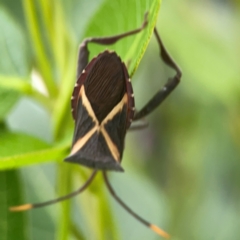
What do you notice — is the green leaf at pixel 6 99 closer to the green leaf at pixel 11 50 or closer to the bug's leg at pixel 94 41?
the green leaf at pixel 11 50

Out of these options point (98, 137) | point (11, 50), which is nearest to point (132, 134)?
point (11, 50)

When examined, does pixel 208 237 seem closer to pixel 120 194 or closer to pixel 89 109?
pixel 120 194

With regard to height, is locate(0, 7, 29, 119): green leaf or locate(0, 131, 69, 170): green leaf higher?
locate(0, 7, 29, 119): green leaf

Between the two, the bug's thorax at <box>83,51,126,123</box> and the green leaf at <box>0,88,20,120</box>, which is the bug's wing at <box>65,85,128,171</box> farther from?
the green leaf at <box>0,88,20,120</box>

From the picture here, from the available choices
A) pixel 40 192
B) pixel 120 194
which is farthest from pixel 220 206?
pixel 40 192

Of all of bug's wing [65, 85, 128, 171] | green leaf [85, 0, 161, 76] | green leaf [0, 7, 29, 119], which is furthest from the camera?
green leaf [0, 7, 29, 119]

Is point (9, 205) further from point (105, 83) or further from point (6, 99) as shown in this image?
point (105, 83)

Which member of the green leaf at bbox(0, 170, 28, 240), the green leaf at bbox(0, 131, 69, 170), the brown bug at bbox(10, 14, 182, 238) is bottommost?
the green leaf at bbox(0, 170, 28, 240)

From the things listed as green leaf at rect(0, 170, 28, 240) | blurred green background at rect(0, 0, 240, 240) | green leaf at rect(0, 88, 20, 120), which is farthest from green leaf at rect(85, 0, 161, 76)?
green leaf at rect(0, 170, 28, 240)

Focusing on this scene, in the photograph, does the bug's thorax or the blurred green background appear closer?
the bug's thorax

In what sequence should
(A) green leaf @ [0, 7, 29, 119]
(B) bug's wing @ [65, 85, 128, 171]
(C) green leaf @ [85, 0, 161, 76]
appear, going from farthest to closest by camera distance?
(A) green leaf @ [0, 7, 29, 119], (B) bug's wing @ [65, 85, 128, 171], (C) green leaf @ [85, 0, 161, 76]
